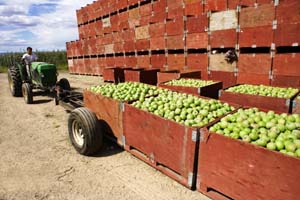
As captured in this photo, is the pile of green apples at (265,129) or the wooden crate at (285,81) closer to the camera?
the pile of green apples at (265,129)

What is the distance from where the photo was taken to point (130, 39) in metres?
12.6

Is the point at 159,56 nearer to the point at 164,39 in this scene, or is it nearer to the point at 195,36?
the point at 164,39

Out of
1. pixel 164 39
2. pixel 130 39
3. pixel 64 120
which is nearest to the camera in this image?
pixel 64 120

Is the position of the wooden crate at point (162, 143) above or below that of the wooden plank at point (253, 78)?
below

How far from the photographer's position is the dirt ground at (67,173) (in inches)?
137

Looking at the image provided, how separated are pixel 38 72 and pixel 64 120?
3.33 m

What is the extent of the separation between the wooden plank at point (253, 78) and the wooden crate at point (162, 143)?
4.74m

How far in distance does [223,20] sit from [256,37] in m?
1.33

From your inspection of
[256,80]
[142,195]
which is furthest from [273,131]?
[256,80]

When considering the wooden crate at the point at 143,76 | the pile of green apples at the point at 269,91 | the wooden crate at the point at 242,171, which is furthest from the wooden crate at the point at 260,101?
the wooden crate at the point at 143,76

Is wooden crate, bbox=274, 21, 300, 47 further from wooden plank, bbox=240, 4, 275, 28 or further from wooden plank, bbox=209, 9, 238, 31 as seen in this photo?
wooden plank, bbox=209, 9, 238, 31

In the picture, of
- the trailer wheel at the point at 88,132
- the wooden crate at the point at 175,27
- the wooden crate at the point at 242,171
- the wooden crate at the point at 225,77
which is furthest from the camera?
the wooden crate at the point at 175,27

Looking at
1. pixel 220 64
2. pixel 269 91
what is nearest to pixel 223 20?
pixel 220 64

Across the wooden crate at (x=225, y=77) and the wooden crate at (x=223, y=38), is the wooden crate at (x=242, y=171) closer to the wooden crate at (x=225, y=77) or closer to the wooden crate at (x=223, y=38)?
the wooden crate at (x=225, y=77)
